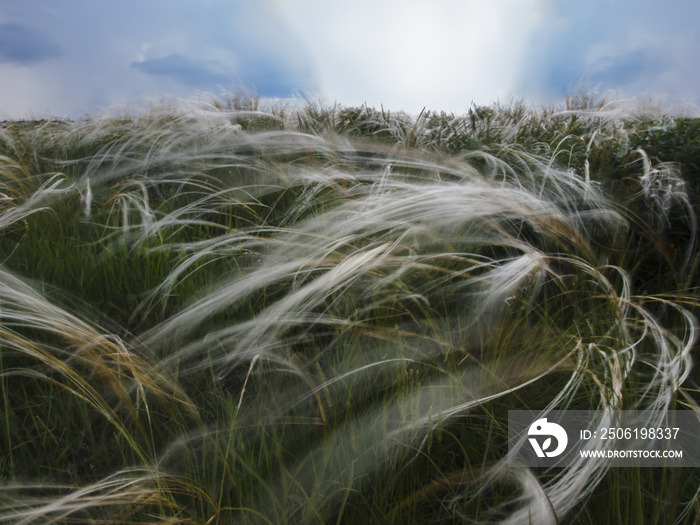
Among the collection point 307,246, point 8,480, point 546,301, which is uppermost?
point 307,246

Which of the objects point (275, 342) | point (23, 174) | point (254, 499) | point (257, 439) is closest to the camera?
point (254, 499)

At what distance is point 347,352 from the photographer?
143 centimetres

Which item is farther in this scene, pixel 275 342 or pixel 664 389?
pixel 275 342

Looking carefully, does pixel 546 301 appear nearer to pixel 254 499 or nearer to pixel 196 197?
pixel 254 499

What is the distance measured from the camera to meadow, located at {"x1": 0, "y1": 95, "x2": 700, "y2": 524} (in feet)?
3.53

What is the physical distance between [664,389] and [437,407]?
22.3 inches

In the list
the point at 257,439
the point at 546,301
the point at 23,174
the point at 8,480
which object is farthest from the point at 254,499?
the point at 23,174

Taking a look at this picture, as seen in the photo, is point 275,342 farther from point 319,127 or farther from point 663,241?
point 319,127

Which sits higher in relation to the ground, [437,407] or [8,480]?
[437,407]

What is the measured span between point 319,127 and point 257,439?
3.39 meters

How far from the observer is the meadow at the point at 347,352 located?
3.53ft

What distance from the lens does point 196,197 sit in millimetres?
2814

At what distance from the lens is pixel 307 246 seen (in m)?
1.74

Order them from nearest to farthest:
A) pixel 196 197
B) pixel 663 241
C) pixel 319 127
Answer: pixel 663 241, pixel 196 197, pixel 319 127
